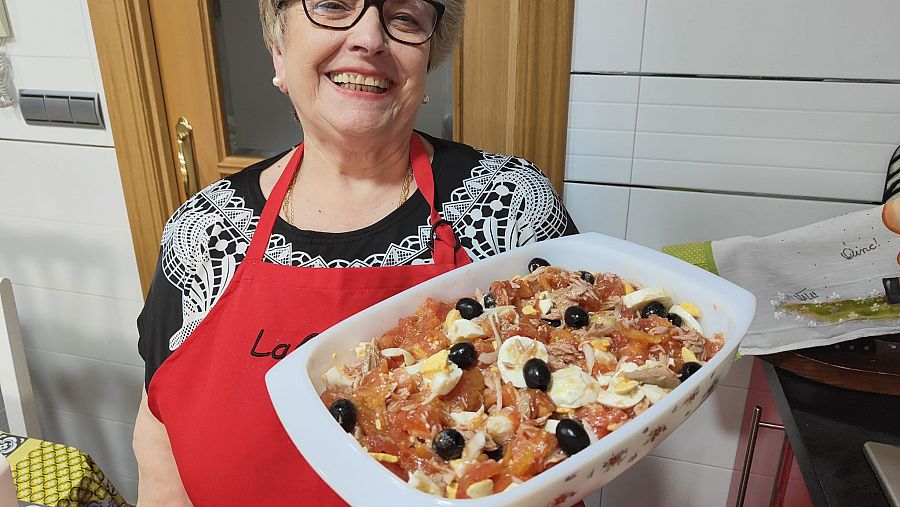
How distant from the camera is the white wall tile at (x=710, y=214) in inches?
50.5

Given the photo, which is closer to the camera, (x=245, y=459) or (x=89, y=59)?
(x=245, y=459)

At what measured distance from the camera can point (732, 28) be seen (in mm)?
1206

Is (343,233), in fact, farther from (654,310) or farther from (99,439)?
(99,439)

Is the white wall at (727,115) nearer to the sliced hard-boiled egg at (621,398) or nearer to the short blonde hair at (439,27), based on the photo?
the short blonde hair at (439,27)

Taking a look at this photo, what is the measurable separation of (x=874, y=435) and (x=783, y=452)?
0.25 meters

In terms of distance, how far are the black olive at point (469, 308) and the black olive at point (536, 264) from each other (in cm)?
14

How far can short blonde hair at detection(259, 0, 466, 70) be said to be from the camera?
0.98 m

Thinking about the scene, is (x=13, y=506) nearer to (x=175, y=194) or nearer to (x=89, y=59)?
(x=175, y=194)

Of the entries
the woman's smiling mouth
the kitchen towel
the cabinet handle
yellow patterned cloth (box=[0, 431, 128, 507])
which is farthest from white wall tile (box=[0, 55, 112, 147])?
the kitchen towel

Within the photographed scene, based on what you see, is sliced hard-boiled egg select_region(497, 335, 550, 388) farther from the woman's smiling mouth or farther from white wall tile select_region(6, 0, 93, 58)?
white wall tile select_region(6, 0, 93, 58)

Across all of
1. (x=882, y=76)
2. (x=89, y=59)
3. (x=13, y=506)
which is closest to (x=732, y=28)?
A: (x=882, y=76)

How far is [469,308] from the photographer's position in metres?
0.74

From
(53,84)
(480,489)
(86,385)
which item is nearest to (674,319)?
(480,489)

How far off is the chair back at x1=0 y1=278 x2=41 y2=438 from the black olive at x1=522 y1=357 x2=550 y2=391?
1.28 meters
